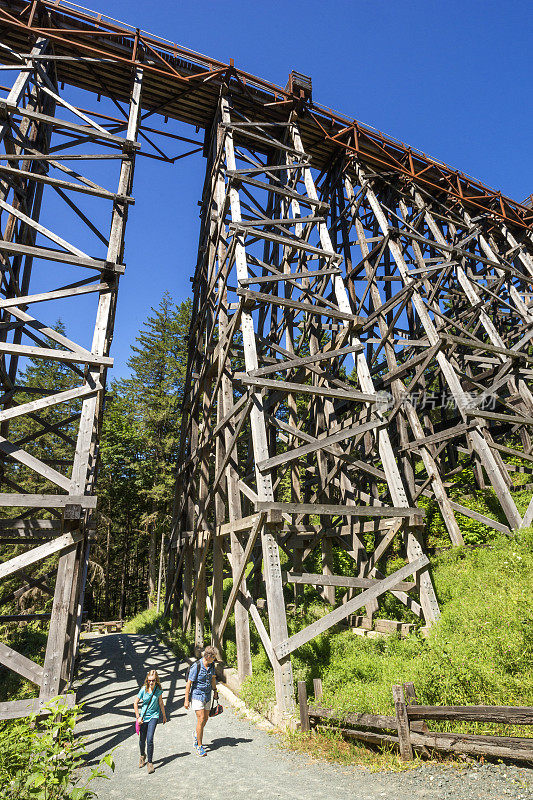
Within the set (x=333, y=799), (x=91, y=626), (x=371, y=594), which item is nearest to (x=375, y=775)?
(x=333, y=799)

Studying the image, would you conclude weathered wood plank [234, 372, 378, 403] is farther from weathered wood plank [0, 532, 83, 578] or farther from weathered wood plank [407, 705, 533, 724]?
weathered wood plank [407, 705, 533, 724]

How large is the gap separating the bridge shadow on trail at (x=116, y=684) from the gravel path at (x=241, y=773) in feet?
0.10

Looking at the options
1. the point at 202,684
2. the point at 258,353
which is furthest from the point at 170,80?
the point at 202,684

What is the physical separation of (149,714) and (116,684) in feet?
13.5

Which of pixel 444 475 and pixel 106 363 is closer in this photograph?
pixel 106 363

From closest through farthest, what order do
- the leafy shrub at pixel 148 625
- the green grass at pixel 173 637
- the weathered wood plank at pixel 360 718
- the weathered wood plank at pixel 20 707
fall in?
the weathered wood plank at pixel 360 718 → the weathered wood plank at pixel 20 707 → the green grass at pixel 173 637 → the leafy shrub at pixel 148 625

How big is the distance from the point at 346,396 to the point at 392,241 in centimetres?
599

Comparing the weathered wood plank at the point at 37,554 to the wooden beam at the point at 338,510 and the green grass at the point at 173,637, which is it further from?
the green grass at the point at 173,637

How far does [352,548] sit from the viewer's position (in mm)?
9438

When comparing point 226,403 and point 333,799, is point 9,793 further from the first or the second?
point 226,403

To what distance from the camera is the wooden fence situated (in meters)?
3.96

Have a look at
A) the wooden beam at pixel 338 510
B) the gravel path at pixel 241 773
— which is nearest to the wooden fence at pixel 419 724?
the gravel path at pixel 241 773

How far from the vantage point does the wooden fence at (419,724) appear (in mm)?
3957

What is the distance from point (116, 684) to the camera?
8.73m
